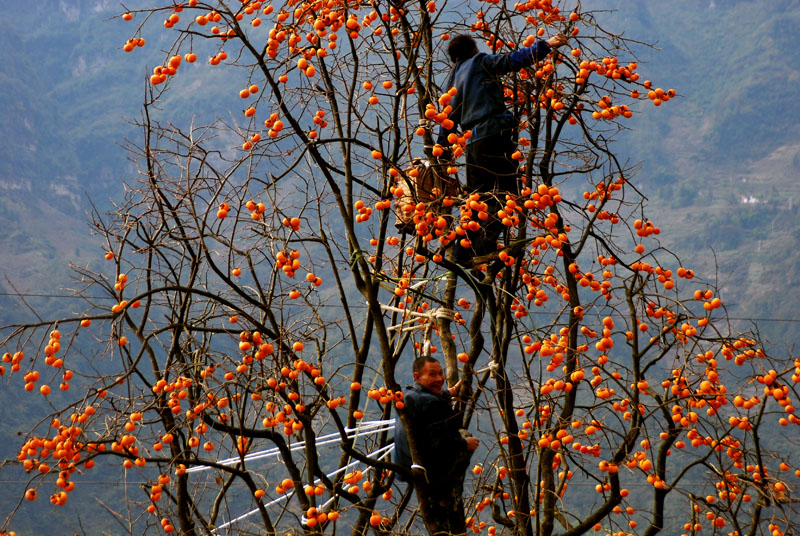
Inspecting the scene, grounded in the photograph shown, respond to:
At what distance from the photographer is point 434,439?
4262 mm

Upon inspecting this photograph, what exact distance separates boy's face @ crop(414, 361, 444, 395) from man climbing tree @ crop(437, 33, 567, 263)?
2.50 feet

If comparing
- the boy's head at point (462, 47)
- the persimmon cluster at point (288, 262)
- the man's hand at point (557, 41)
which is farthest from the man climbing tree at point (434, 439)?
the boy's head at point (462, 47)

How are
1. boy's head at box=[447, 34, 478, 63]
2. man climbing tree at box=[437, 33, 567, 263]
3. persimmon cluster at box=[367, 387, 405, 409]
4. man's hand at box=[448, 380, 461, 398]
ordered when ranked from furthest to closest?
1. boy's head at box=[447, 34, 478, 63]
2. man's hand at box=[448, 380, 461, 398]
3. man climbing tree at box=[437, 33, 567, 263]
4. persimmon cluster at box=[367, 387, 405, 409]

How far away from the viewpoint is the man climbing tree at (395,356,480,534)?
4219 millimetres

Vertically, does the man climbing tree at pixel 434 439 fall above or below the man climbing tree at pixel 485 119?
below

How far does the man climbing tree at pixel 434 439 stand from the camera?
4219 mm

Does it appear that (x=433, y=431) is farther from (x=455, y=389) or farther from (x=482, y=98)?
(x=482, y=98)

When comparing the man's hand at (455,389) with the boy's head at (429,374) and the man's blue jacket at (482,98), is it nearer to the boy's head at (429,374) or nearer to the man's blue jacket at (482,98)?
the boy's head at (429,374)

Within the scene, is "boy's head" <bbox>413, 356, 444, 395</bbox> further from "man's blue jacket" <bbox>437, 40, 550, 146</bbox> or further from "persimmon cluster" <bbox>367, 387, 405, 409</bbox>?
"man's blue jacket" <bbox>437, 40, 550, 146</bbox>

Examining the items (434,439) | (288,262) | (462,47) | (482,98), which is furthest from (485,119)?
(434,439)

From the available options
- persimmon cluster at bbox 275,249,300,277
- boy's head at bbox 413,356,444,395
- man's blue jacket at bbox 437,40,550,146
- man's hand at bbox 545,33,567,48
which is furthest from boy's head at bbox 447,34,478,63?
boy's head at bbox 413,356,444,395

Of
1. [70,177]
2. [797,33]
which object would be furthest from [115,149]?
[797,33]

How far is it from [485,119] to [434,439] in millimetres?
1817

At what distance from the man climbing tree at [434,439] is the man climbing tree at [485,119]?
0.83 metres
